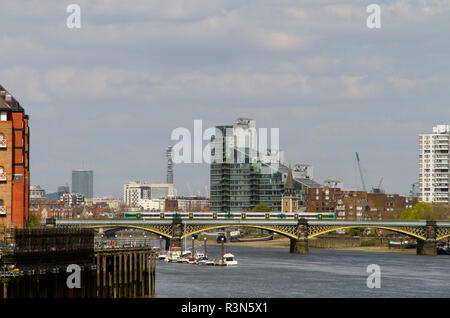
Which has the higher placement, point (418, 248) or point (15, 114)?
point (15, 114)

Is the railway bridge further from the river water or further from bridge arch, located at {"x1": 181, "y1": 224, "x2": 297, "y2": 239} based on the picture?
the river water

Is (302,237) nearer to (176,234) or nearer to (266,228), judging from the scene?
(266,228)

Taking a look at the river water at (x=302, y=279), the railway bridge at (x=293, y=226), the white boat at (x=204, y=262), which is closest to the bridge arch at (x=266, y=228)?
the railway bridge at (x=293, y=226)

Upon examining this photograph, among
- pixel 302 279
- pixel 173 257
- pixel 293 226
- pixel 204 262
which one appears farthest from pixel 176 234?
pixel 302 279

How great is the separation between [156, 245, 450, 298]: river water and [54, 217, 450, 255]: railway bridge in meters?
17.6

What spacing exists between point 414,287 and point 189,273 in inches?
1207

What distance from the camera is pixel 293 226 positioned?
6900 inches

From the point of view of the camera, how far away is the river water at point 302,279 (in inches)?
3691

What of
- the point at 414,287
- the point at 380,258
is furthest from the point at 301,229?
the point at 414,287

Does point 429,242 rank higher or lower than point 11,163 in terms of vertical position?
lower

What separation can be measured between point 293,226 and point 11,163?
9458 cm

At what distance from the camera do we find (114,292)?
83.3 m
